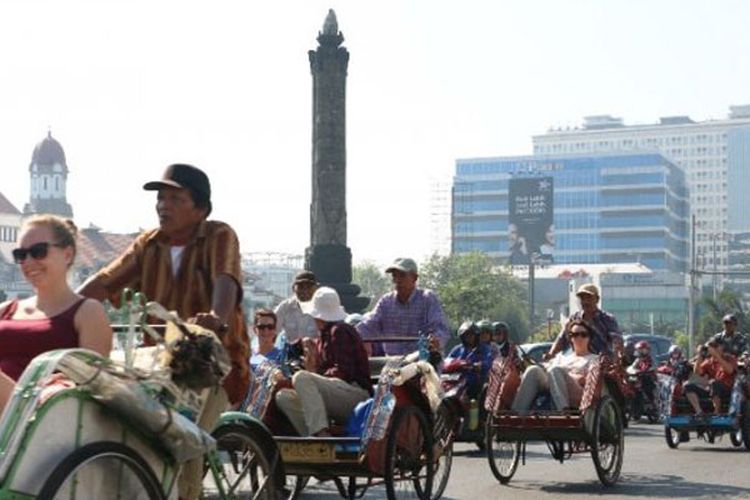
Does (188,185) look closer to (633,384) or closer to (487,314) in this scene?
(633,384)

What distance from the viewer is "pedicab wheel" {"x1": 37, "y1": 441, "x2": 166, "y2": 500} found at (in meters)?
5.97

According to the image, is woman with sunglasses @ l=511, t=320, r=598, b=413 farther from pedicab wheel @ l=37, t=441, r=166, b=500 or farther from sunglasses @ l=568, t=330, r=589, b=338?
pedicab wheel @ l=37, t=441, r=166, b=500

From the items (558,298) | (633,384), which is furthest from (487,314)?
(633,384)

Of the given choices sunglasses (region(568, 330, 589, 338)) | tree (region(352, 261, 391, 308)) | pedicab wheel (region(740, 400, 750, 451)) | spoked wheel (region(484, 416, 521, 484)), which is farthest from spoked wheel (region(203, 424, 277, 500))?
tree (region(352, 261, 391, 308))

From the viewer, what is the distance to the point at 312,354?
1166 centimetres

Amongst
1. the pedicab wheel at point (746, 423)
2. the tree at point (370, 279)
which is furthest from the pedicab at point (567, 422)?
the tree at point (370, 279)

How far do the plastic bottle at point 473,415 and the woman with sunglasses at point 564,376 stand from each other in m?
→ 4.05

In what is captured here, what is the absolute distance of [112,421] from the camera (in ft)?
20.9

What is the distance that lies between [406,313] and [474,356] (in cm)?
653

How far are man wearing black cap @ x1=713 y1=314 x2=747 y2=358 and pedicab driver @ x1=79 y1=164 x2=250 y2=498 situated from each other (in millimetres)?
13955

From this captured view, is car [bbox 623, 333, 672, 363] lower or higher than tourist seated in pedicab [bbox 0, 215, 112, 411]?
lower

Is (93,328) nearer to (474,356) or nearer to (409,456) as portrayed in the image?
(409,456)

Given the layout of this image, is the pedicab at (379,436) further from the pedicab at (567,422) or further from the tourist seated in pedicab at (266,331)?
the tourist seated in pedicab at (266,331)

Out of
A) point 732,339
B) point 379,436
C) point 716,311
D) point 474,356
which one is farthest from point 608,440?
point 716,311
